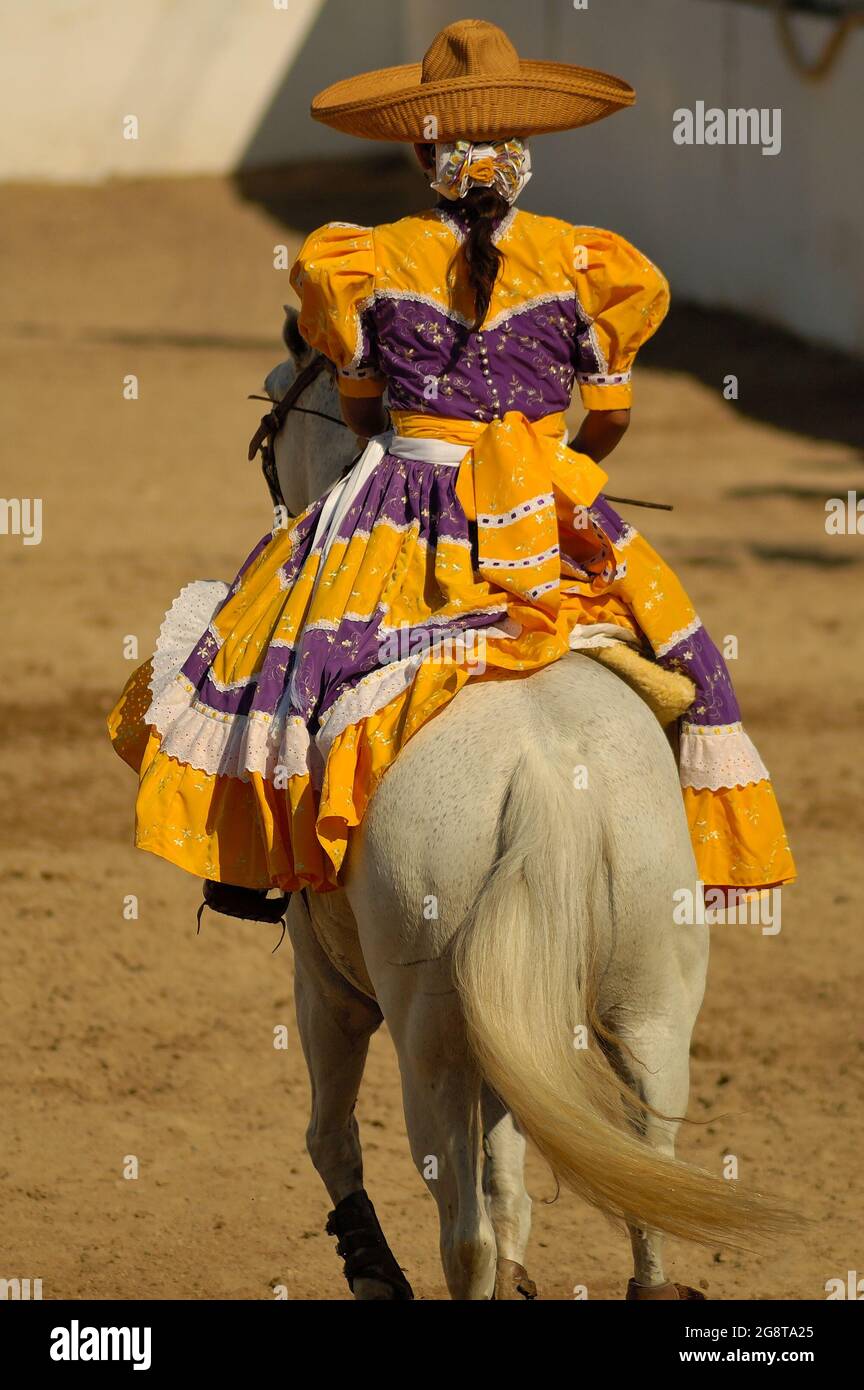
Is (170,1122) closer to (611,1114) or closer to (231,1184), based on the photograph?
(231,1184)

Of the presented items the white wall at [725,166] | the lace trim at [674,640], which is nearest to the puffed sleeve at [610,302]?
the lace trim at [674,640]

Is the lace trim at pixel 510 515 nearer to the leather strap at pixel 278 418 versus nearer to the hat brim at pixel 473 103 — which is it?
the hat brim at pixel 473 103

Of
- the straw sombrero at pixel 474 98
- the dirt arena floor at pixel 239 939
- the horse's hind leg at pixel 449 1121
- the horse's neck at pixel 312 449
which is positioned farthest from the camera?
the dirt arena floor at pixel 239 939

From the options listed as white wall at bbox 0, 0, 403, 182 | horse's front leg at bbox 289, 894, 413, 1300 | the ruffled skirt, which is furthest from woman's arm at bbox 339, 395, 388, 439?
white wall at bbox 0, 0, 403, 182

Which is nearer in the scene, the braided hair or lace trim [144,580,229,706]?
the braided hair

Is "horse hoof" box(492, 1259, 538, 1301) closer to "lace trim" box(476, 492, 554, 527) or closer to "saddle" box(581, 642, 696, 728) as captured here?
"saddle" box(581, 642, 696, 728)

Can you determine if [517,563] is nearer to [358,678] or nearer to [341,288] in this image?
[358,678]

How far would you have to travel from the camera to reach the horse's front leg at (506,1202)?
315 centimetres

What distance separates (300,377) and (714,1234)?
7.11 feet

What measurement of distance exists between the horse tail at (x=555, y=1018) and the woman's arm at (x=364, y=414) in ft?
3.04

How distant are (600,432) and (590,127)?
16.0 metres

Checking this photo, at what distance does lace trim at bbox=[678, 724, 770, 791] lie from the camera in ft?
11.2

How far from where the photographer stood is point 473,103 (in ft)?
10.7

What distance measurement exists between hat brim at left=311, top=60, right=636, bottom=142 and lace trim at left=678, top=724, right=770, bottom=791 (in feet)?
3.61
